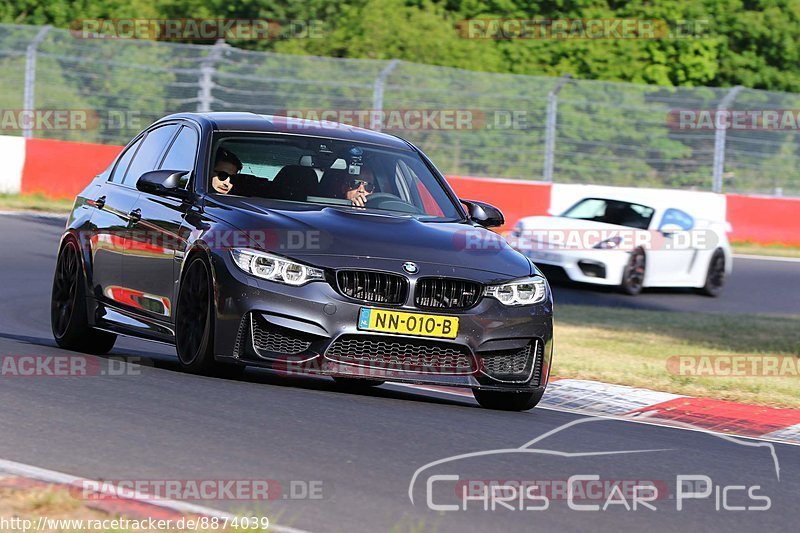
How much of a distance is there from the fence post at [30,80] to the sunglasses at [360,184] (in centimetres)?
1674

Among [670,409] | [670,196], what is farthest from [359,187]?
[670,196]

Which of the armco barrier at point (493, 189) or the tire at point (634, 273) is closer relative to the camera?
the tire at point (634, 273)

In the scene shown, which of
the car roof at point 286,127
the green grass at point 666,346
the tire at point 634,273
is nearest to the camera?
the car roof at point 286,127

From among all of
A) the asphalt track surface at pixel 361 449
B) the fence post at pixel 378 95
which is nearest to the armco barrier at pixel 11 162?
the fence post at pixel 378 95

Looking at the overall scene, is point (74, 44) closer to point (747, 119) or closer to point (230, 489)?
point (747, 119)

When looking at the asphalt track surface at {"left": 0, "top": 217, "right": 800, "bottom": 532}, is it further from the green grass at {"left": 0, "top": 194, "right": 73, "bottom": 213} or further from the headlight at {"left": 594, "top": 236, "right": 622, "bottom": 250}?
the green grass at {"left": 0, "top": 194, "right": 73, "bottom": 213}

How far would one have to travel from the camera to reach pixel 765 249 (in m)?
26.4

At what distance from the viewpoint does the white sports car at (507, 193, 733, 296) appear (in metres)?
18.8

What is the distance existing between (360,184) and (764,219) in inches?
749

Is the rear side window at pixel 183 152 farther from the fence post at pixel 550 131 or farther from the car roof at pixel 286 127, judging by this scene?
the fence post at pixel 550 131

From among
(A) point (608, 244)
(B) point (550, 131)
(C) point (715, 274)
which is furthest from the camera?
(B) point (550, 131)

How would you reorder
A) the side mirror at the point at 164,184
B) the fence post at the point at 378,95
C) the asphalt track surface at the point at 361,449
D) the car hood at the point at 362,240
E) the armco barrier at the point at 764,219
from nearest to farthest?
the asphalt track surface at the point at 361,449 < the car hood at the point at 362,240 < the side mirror at the point at 164,184 < the fence post at the point at 378,95 < the armco barrier at the point at 764,219

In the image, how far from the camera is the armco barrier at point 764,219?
86.8 feet

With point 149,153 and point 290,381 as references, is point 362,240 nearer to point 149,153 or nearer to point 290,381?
point 290,381
